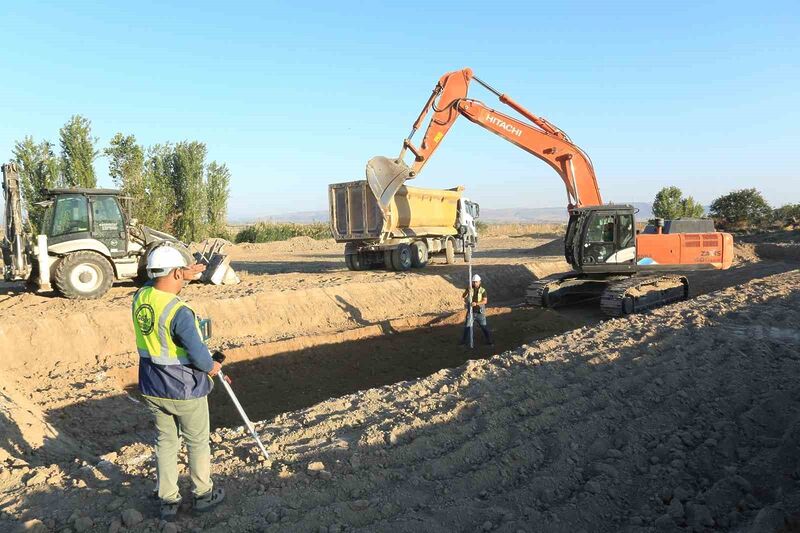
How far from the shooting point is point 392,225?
16.8 metres

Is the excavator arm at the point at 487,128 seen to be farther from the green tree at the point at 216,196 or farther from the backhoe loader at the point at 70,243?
the green tree at the point at 216,196

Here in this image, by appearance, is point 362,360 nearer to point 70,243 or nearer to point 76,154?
point 70,243

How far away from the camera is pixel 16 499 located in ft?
12.7

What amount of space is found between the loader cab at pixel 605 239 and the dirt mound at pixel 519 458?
231 inches

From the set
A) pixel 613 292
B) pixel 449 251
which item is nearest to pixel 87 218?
pixel 613 292

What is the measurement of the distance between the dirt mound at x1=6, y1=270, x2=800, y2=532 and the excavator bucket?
8608 mm

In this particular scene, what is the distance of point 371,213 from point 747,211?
3102cm

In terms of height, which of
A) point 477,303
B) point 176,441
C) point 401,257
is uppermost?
point 401,257

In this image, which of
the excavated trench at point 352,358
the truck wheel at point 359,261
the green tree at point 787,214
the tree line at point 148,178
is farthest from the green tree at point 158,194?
the green tree at point 787,214

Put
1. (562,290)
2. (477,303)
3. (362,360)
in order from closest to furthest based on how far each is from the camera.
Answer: (362,360), (477,303), (562,290)

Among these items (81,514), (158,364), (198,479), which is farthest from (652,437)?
(81,514)

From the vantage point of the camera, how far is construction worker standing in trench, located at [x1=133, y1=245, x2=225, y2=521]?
11.9 feet

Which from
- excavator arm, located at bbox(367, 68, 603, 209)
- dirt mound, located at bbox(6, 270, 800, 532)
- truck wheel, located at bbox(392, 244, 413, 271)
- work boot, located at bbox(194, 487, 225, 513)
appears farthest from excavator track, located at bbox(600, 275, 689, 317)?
work boot, located at bbox(194, 487, 225, 513)

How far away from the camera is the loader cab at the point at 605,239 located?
12812 millimetres
